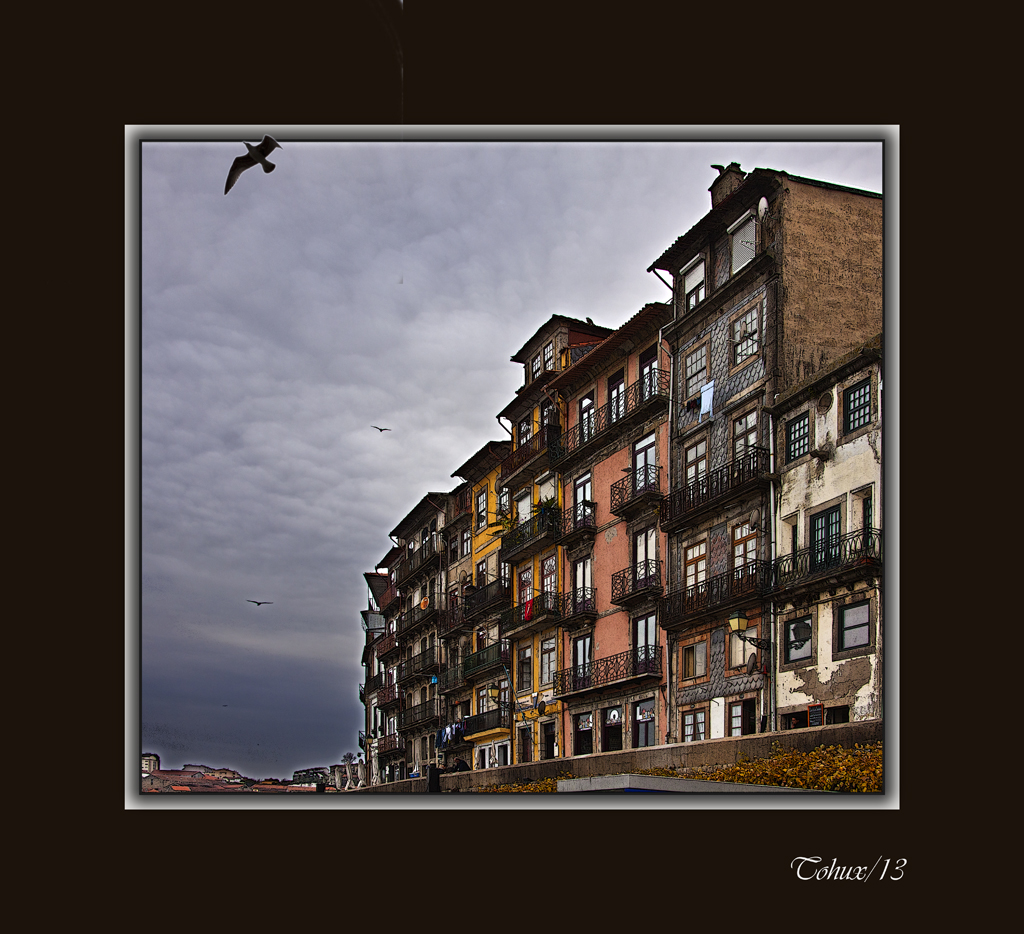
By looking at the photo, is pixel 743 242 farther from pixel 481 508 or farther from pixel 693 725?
pixel 481 508

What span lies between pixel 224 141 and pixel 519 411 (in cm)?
1937

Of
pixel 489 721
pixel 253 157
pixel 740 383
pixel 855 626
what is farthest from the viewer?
pixel 489 721

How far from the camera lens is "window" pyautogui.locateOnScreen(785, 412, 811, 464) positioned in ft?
69.9

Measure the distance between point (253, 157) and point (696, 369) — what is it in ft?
41.3

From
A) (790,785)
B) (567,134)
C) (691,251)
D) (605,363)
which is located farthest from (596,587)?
(567,134)

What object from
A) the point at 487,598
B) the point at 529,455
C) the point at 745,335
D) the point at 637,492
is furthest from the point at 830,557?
the point at 487,598

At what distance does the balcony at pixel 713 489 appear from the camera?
22484 millimetres

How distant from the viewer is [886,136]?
15625 mm

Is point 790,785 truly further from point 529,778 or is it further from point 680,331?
point 680,331

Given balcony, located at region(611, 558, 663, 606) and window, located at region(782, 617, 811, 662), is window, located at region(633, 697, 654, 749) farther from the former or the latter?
window, located at region(782, 617, 811, 662)

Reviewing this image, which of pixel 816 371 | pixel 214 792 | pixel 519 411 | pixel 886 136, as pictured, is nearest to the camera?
pixel 886 136

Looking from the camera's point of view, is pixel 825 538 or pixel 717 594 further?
pixel 717 594

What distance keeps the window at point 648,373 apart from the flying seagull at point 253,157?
1338 cm

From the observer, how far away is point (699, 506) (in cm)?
2428
